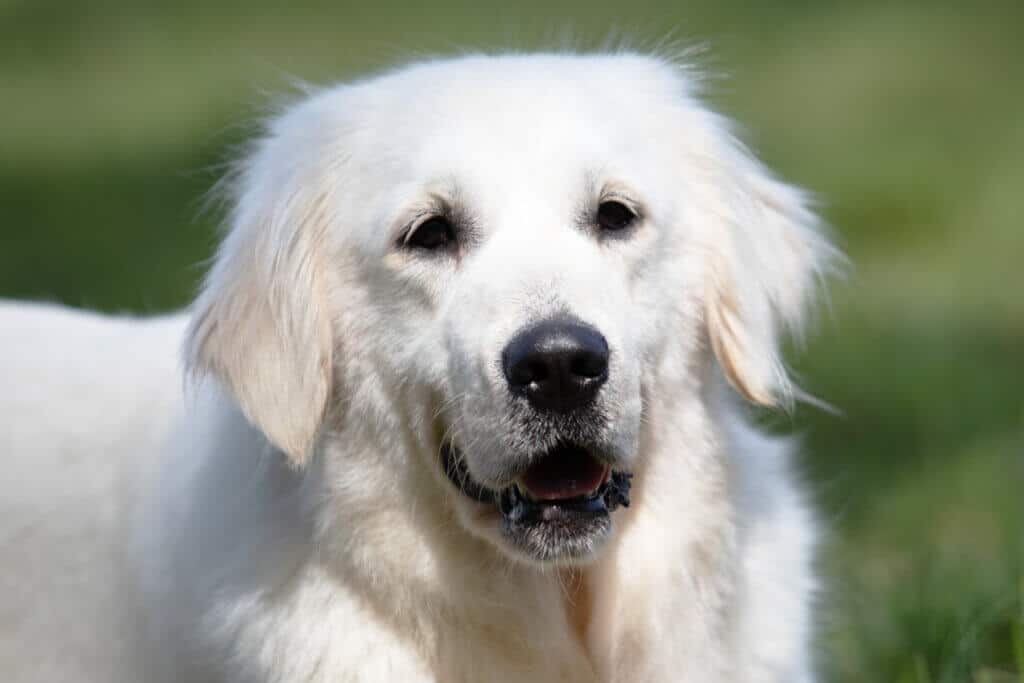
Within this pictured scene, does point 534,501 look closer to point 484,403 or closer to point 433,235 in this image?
point 484,403

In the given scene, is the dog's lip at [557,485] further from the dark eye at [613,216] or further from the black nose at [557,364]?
the dark eye at [613,216]

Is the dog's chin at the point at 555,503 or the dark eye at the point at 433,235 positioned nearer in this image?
the dog's chin at the point at 555,503

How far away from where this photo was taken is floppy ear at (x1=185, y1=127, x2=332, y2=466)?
3.48m

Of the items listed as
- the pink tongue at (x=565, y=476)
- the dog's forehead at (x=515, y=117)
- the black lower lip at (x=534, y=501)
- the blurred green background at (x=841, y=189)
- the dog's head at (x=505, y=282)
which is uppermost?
the dog's forehead at (x=515, y=117)

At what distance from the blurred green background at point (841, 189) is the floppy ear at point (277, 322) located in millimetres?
715

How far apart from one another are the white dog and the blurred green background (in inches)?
25.3

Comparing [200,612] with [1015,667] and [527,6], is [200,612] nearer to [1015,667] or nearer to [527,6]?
[1015,667]

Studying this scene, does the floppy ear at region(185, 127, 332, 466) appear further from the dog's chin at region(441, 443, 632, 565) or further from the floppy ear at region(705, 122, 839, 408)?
the floppy ear at region(705, 122, 839, 408)

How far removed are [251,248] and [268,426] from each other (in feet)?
1.56

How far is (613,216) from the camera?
349 centimetres

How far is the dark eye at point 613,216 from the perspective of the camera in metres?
3.47

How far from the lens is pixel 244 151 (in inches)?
168

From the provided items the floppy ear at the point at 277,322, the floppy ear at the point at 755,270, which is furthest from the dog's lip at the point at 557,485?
the floppy ear at the point at 755,270

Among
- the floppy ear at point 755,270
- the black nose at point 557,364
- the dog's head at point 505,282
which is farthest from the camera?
the floppy ear at point 755,270
